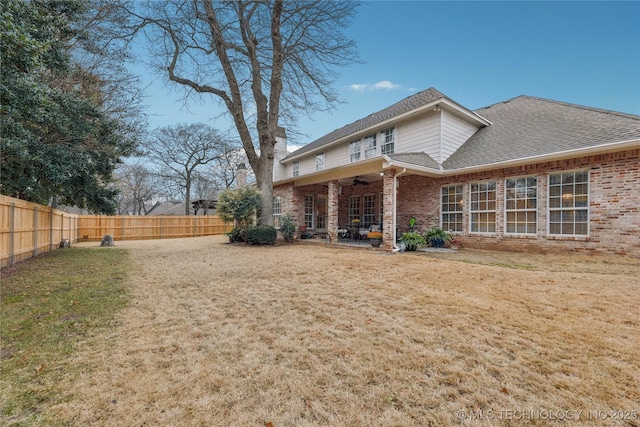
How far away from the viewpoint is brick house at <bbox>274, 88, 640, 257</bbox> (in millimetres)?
7543

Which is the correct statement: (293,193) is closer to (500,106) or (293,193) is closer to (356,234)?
(356,234)

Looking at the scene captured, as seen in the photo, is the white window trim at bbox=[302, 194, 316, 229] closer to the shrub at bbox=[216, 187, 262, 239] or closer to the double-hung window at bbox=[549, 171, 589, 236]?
the shrub at bbox=[216, 187, 262, 239]

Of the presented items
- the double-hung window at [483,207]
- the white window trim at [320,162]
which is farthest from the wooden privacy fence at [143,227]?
the double-hung window at [483,207]

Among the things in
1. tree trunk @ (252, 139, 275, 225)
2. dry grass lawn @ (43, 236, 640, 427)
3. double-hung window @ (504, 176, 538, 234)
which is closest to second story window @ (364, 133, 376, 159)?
tree trunk @ (252, 139, 275, 225)

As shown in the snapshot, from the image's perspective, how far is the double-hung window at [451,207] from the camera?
10883mm

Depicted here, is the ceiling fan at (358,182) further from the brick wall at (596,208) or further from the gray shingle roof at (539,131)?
the brick wall at (596,208)

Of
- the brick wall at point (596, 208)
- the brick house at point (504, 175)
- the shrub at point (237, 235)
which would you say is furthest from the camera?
the shrub at point (237, 235)

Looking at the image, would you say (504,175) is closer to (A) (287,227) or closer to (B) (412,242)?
(B) (412,242)

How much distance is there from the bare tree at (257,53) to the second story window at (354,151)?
113 inches

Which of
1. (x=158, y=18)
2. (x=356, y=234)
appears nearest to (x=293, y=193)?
(x=356, y=234)

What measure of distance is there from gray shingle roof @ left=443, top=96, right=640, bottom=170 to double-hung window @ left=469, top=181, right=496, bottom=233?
3.31 feet

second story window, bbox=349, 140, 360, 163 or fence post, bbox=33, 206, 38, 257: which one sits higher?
second story window, bbox=349, 140, 360, 163

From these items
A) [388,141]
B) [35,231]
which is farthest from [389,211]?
[35,231]

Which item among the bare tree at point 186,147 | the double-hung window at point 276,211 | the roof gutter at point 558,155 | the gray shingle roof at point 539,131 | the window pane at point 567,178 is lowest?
the double-hung window at point 276,211
